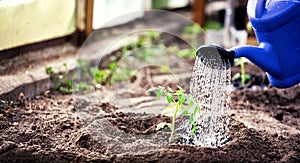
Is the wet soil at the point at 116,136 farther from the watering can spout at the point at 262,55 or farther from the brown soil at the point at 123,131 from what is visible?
the watering can spout at the point at 262,55

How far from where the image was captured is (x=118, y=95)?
382 centimetres

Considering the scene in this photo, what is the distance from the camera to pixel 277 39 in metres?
2.85

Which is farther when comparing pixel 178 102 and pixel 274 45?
pixel 274 45

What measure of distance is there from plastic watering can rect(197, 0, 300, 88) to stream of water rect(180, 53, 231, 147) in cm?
12

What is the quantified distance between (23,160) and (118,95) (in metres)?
1.29

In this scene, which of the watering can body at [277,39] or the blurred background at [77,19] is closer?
the watering can body at [277,39]

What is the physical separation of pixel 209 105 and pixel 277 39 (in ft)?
1.70

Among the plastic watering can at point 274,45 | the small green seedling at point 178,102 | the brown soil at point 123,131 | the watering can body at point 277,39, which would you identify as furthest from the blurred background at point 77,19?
the watering can body at point 277,39

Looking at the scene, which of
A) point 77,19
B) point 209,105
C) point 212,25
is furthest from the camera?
point 212,25

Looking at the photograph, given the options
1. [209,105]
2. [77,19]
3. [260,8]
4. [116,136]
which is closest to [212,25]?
[77,19]

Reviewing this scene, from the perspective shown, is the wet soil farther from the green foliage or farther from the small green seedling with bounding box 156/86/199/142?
the green foliage

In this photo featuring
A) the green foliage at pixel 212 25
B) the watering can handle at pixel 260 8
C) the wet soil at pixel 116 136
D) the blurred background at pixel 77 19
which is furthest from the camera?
the green foliage at pixel 212 25

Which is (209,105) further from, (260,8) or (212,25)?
(212,25)

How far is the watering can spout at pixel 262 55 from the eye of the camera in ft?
9.32
